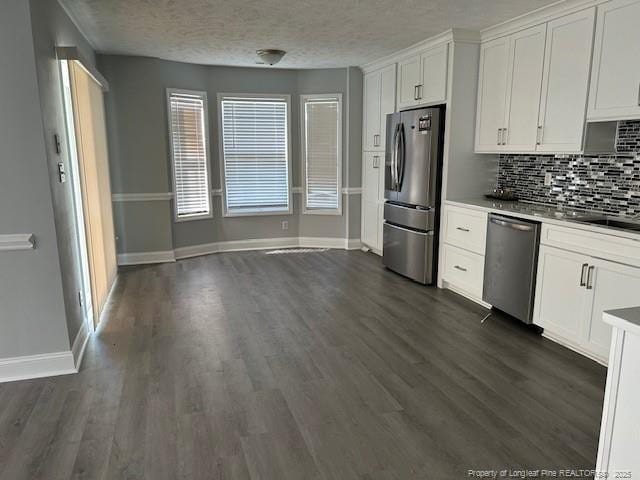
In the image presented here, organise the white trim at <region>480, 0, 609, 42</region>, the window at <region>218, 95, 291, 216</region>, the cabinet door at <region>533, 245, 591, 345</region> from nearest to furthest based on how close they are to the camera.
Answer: the cabinet door at <region>533, 245, 591, 345</region>
the white trim at <region>480, 0, 609, 42</region>
the window at <region>218, 95, 291, 216</region>

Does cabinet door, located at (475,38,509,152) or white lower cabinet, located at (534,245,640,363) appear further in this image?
cabinet door, located at (475,38,509,152)

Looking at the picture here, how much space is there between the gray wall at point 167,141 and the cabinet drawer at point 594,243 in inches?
135

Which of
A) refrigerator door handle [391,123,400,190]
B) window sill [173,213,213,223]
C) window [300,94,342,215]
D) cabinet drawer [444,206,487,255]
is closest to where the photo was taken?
cabinet drawer [444,206,487,255]

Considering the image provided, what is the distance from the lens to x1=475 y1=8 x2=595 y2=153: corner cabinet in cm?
335

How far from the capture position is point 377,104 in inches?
227

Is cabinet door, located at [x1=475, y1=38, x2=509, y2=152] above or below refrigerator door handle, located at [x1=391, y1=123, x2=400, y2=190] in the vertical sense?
above

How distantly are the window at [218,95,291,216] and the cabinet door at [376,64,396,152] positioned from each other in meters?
1.43

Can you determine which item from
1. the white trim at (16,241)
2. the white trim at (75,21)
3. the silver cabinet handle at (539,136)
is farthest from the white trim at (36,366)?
the silver cabinet handle at (539,136)

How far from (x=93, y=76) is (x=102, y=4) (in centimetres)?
76

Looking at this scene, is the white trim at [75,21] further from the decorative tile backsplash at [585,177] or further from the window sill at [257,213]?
the decorative tile backsplash at [585,177]

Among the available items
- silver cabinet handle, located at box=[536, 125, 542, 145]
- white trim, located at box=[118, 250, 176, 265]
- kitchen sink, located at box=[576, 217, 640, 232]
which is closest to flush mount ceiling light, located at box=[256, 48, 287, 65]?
white trim, located at box=[118, 250, 176, 265]

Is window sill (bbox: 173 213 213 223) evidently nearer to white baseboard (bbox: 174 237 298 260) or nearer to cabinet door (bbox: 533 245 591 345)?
white baseboard (bbox: 174 237 298 260)

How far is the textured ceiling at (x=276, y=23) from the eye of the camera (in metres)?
3.45

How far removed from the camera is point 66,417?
2.42 m
